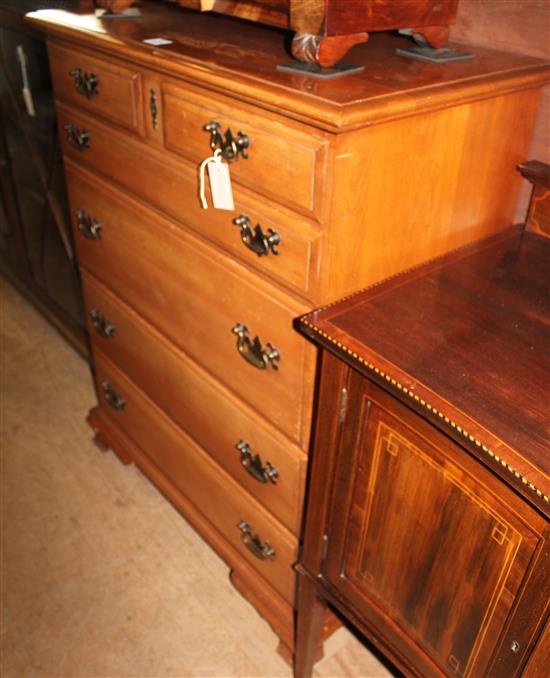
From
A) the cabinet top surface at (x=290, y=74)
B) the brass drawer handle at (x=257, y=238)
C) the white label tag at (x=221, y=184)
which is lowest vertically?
the brass drawer handle at (x=257, y=238)

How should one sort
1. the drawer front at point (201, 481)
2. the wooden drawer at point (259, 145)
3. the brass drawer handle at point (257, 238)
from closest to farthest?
the wooden drawer at point (259, 145)
the brass drawer handle at point (257, 238)
the drawer front at point (201, 481)

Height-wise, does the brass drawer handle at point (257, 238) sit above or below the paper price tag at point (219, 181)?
below

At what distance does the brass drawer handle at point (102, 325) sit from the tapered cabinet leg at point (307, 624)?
0.83m

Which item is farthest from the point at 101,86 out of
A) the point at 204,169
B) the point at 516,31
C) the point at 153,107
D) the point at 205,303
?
the point at 516,31

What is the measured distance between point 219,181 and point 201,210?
5.4 inches

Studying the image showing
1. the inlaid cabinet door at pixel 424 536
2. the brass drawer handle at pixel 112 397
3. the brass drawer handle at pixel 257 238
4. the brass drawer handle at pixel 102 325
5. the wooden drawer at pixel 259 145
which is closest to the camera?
the inlaid cabinet door at pixel 424 536

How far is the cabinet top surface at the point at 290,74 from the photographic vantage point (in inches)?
35.0

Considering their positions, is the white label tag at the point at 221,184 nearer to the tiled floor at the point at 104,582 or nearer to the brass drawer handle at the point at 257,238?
the brass drawer handle at the point at 257,238

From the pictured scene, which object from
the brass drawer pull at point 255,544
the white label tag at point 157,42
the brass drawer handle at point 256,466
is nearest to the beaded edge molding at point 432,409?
the brass drawer handle at point 256,466

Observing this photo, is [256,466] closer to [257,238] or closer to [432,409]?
[257,238]

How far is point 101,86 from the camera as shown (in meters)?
1.33

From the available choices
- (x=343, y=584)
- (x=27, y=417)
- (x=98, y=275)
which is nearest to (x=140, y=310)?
(x=98, y=275)

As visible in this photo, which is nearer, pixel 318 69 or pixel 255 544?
pixel 318 69

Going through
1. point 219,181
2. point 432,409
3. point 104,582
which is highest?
point 219,181
